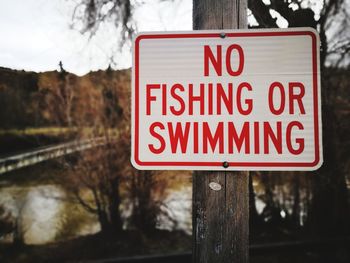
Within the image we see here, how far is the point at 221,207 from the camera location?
1.25m

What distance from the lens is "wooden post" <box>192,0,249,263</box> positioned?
4.07 feet

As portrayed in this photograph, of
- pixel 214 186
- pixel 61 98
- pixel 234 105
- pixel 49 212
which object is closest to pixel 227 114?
pixel 234 105

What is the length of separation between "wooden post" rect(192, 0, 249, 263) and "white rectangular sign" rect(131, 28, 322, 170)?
0.17 feet

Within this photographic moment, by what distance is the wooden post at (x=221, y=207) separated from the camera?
1.24 m

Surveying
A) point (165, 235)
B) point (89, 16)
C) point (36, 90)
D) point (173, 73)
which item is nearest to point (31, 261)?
point (165, 235)

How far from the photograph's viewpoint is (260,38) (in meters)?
1.24

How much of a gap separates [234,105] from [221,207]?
397mm

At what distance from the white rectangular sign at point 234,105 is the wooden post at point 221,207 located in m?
0.05

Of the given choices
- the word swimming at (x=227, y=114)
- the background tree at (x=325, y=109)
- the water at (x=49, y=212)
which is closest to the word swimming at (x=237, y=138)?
the word swimming at (x=227, y=114)

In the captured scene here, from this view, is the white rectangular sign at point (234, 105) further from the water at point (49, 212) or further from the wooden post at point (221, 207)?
the water at point (49, 212)

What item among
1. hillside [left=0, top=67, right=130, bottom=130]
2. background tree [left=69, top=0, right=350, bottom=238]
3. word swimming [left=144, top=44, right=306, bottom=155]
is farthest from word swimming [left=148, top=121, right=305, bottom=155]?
hillside [left=0, top=67, right=130, bottom=130]

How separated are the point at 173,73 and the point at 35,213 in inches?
304

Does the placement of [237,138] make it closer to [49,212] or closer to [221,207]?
[221,207]

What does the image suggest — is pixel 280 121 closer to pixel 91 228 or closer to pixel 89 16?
pixel 89 16
